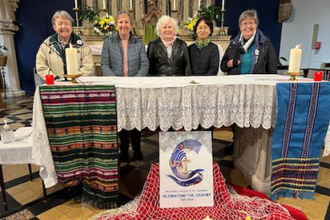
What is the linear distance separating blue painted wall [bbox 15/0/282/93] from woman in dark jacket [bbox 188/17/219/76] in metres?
3.97

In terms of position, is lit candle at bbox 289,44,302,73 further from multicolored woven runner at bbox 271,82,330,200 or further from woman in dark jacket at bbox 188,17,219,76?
woman in dark jacket at bbox 188,17,219,76

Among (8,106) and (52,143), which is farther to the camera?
(8,106)

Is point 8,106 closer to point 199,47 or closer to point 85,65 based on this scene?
point 85,65

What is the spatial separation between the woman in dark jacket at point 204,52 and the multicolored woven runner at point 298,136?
877mm

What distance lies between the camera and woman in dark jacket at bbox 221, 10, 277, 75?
2262mm

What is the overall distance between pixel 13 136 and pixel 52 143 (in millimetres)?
479

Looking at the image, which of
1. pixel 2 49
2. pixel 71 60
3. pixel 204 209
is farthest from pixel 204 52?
pixel 2 49

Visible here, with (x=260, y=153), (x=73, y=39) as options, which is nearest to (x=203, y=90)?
(x=260, y=153)

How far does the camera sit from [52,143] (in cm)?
170

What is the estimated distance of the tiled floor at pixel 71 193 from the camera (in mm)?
→ 1835

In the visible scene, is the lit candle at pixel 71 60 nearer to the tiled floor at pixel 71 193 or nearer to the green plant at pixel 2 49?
the tiled floor at pixel 71 193

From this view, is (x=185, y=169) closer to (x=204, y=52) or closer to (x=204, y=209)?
(x=204, y=209)

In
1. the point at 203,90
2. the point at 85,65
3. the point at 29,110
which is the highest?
the point at 85,65

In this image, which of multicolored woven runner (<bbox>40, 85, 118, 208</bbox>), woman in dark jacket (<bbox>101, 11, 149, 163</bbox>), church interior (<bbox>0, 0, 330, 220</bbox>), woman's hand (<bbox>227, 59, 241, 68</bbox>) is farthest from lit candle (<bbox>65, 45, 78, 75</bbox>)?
woman's hand (<bbox>227, 59, 241, 68</bbox>)
